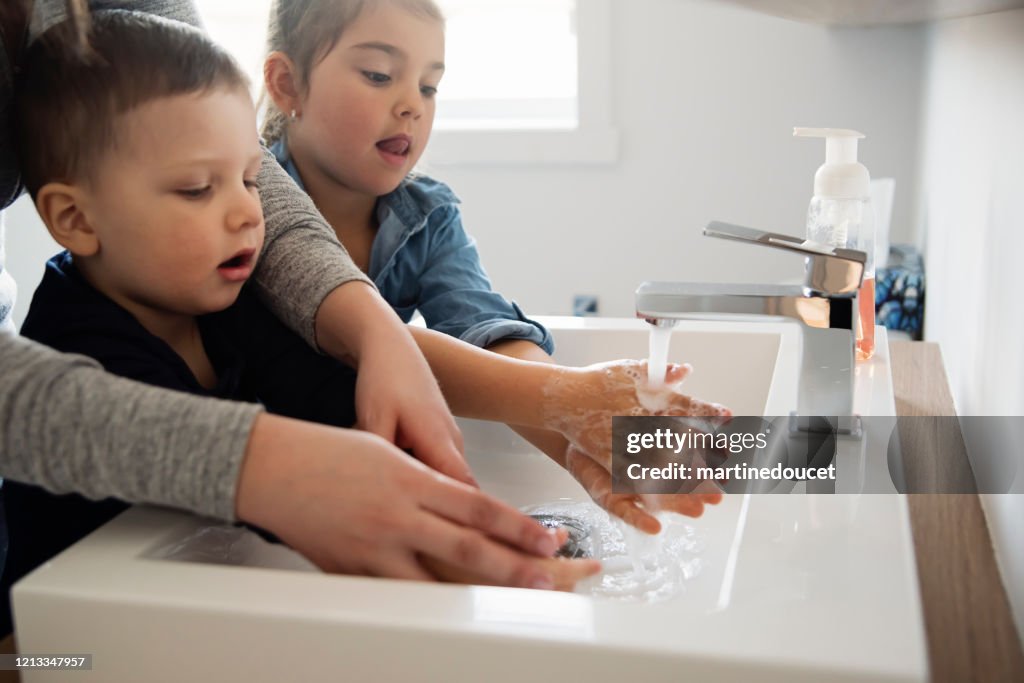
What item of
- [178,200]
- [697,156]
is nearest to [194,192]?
[178,200]

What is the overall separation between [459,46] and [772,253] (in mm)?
1015

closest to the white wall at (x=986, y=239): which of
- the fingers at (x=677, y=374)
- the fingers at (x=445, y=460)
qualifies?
the fingers at (x=677, y=374)

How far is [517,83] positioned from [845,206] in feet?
6.20

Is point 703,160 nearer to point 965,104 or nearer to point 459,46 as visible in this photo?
point 459,46

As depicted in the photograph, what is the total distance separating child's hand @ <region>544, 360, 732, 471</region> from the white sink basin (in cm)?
14

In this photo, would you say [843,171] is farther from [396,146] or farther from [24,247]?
[24,247]

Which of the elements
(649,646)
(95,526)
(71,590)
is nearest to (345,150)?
(95,526)

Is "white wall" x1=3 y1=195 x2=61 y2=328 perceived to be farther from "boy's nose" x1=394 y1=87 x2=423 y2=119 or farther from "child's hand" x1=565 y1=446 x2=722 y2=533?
"child's hand" x1=565 y1=446 x2=722 y2=533

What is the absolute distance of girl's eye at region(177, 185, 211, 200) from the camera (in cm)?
71

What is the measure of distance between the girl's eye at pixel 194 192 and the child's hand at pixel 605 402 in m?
0.31

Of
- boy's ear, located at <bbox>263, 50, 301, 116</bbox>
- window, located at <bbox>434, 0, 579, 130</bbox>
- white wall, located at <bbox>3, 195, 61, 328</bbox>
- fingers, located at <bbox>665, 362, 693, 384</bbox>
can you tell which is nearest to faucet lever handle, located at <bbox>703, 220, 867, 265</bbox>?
fingers, located at <bbox>665, 362, 693, 384</bbox>

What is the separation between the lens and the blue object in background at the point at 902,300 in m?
1.64

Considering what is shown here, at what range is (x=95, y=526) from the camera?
2.30 feet

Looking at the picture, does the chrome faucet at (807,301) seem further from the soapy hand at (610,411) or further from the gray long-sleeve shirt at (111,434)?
the gray long-sleeve shirt at (111,434)
